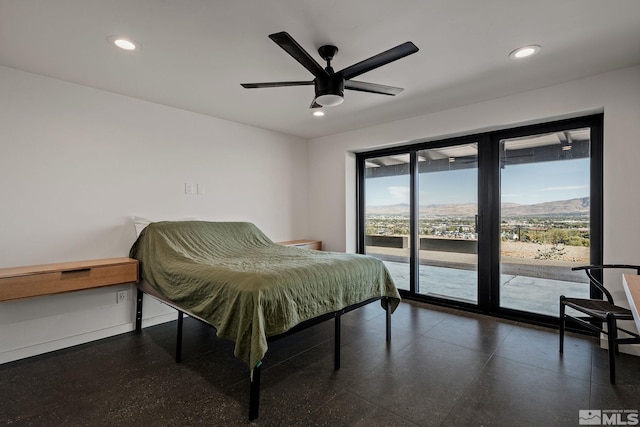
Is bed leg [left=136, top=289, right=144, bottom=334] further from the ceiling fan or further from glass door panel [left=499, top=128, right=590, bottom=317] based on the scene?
glass door panel [left=499, top=128, right=590, bottom=317]

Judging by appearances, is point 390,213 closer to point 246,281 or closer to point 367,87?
point 367,87

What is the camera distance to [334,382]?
220cm

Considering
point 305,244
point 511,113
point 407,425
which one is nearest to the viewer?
point 407,425

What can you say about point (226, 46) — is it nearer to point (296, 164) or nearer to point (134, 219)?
point (134, 219)

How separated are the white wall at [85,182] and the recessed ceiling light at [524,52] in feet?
11.0

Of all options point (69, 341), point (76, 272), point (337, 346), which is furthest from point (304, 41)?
point (69, 341)

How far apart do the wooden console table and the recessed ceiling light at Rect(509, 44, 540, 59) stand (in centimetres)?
A: 387

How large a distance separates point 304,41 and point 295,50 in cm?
48

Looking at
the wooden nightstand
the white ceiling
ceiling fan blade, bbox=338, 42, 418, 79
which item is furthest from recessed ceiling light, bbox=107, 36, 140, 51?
the wooden nightstand

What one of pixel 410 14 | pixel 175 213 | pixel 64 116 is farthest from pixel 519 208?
pixel 64 116

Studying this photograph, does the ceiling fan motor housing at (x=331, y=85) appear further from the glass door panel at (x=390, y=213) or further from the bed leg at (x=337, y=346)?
the glass door panel at (x=390, y=213)

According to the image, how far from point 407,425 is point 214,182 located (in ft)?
11.2

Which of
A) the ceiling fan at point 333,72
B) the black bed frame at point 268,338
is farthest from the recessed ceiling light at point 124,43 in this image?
the black bed frame at point 268,338

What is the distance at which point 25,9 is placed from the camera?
1900mm
